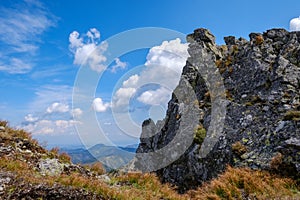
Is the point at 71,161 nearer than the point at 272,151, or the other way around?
the point at 71,161

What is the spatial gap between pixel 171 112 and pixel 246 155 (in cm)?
1129

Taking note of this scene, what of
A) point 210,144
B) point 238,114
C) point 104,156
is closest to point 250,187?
point 210,144

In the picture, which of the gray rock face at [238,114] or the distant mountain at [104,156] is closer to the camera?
the distant mountain at [104,156]

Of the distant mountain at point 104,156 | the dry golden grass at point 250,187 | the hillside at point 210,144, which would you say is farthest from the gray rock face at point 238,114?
the distant mountain at point 104,156

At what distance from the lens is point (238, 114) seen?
63.3 ft

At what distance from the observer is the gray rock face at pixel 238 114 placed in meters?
15.5

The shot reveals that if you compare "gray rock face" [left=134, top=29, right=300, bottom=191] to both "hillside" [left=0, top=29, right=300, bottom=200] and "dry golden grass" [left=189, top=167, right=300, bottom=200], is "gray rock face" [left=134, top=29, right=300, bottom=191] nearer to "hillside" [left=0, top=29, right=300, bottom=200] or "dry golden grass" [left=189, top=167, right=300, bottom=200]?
"hillside" [left=0, top=29, right=300, bottom=200]

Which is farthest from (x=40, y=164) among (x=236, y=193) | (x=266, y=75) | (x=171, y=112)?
(x=266, y=75)

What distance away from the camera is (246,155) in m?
15.9

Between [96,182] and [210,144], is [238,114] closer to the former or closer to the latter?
[210,144]

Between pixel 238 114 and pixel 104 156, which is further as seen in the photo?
pixel 104 156

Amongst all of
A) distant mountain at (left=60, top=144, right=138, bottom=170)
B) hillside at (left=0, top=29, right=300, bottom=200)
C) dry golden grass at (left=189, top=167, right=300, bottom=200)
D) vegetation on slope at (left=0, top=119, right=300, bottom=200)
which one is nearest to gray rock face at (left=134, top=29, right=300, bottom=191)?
hillside at (left=0, top=29, right=300, bottom=200)

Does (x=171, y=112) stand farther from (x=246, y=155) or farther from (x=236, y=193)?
(x=236, y=193)

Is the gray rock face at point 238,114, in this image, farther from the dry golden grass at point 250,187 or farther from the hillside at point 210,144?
the dry golden grass at point 250,187
